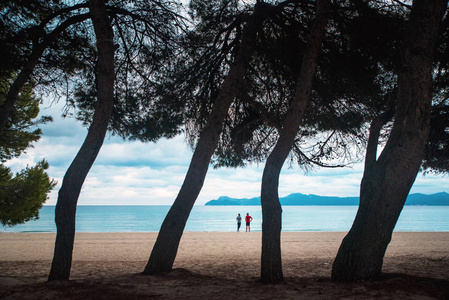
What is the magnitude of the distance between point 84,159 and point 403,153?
17.0 ft

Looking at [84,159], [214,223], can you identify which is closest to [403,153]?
[84,159]

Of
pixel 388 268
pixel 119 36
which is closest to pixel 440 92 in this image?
pixel 388 268

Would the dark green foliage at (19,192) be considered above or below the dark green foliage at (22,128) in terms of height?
below

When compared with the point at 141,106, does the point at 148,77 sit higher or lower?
higher

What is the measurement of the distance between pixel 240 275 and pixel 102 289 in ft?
12.0

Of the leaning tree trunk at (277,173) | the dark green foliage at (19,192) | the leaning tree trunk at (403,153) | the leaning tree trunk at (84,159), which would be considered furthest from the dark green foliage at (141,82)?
the dark green foliage at (19,192)

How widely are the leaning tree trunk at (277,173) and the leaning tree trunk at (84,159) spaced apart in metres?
3.09

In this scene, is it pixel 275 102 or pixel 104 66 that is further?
pixel 275 102

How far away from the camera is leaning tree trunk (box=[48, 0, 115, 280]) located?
580 centimetres

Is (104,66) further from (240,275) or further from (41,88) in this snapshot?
(240,275)

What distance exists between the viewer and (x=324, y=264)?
9.66 metres

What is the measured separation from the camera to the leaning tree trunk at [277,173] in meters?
5.90

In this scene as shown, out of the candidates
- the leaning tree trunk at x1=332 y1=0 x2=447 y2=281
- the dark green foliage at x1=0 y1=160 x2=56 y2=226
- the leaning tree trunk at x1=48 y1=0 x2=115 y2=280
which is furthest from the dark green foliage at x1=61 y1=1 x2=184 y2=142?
the dark green foliage at x1=0 y1=160 x2=56 y2=226

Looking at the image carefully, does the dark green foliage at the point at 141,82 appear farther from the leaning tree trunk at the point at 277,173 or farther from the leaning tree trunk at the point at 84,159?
the leaning tree trunk at the point at 277,173
